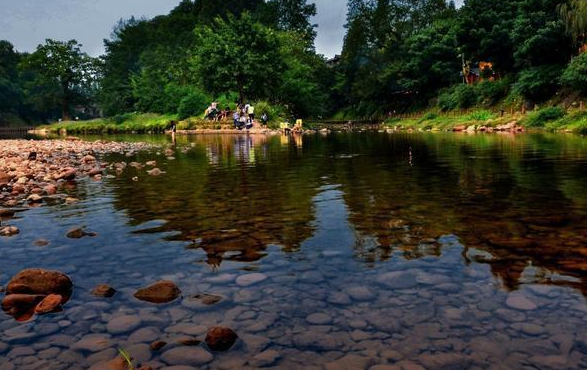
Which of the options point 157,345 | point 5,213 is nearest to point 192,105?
point 5,213

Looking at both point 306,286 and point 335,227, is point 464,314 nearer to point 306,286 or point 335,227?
point 306,286

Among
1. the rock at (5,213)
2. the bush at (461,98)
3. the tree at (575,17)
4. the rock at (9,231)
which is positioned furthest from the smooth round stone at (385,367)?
the bush at (461,98)

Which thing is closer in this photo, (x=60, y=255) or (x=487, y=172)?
(x=60, y=255)

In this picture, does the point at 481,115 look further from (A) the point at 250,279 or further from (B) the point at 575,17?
(A) the point at 250,279

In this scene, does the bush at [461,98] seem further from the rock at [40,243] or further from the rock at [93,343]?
the rock at [93,343]

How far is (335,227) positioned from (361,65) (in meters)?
72.2

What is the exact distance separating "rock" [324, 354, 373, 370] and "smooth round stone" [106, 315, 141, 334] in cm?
170

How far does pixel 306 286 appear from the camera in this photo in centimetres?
486

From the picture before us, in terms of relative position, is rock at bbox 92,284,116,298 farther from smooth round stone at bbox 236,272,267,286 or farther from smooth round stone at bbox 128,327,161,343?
smooth round stone at bbox 236,272,267,286

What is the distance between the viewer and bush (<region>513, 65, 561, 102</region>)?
39375 millimetres

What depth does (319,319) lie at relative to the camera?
410 cm

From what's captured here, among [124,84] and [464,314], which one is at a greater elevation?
[124,84]

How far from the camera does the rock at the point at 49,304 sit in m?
4.32

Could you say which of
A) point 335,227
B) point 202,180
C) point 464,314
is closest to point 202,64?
point 202,180
